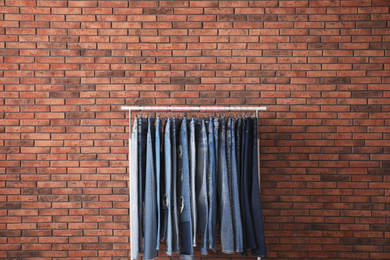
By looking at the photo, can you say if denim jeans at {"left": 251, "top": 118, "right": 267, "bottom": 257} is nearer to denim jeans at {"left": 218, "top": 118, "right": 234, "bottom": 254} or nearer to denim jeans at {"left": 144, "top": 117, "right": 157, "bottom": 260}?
denim jeans at {"left": 218, "top": 118, "right": 234, "bottom": 254}

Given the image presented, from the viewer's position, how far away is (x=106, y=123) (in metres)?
3.04

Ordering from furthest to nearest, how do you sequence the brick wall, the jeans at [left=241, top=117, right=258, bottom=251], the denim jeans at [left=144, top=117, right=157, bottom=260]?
the brick wall → the jeans at [left=241, top=117, right=258, bottom=251] → the denim jeans at [left=144, top=117, right=157, bottom=260]

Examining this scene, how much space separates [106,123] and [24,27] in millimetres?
1260

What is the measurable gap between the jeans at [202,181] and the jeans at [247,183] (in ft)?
1.07

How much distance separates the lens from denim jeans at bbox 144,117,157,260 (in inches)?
94.7

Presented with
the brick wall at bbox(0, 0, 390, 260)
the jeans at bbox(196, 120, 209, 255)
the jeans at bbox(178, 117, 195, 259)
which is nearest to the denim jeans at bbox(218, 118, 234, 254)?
the jeans at bbox(196, 120, 209, 255)

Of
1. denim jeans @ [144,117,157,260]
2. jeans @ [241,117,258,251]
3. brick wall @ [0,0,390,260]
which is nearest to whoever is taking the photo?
denim jeans @ [144,117,157,260]

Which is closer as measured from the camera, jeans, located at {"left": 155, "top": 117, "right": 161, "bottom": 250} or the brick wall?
jeans, located at {"left": 155, "top": 117, "right": 161, "bottom": 250}

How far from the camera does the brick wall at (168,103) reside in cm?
304

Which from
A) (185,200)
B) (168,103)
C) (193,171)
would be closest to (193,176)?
(193,171)

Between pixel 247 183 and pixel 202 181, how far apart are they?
38 cm

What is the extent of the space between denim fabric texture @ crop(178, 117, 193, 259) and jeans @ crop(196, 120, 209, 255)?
11 centimetres

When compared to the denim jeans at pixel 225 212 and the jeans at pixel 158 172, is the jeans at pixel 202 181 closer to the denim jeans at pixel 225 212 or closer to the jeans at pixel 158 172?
the denim jeans at pixel 225 212

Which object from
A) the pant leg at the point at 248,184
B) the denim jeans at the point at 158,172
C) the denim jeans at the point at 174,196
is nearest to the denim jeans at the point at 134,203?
the denim jeans at the point at 158,172
